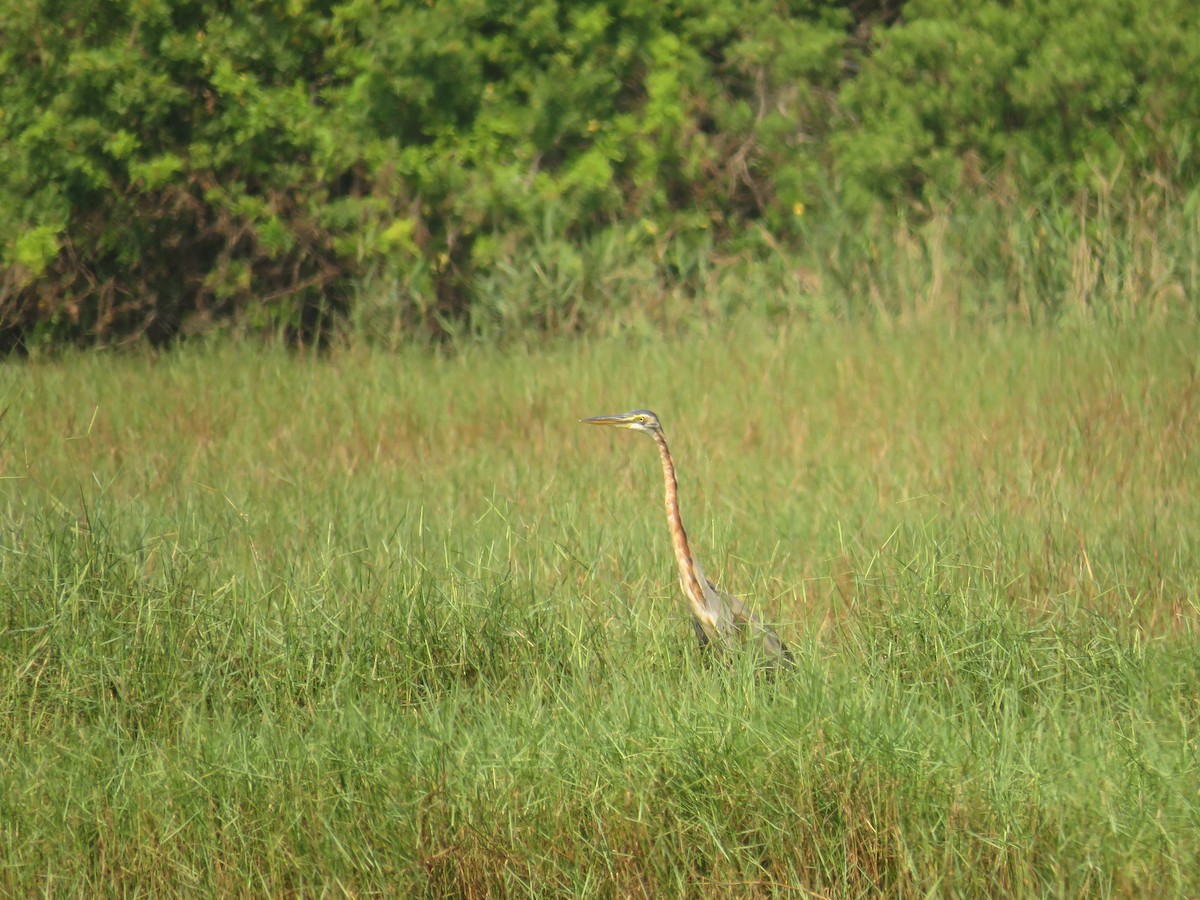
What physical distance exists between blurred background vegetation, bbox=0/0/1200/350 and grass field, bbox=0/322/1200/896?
2242mm

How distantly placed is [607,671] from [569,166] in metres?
5.99

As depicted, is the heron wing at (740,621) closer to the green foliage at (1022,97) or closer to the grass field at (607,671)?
the grass field at (607,671)

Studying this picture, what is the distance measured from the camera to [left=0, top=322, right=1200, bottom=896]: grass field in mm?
3219

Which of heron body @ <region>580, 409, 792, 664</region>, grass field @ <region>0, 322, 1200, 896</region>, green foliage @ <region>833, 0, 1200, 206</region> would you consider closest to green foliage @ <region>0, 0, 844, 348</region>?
green foliage @ <region>833, 0, 1200, 206</region>

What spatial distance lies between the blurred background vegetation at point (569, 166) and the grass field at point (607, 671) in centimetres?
224

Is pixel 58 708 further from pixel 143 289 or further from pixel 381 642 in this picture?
pixel 143 289

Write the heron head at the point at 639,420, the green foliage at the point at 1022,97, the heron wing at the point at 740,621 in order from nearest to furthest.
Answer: the heron wing at the point at 740,621 < the heron head at the point at 639,420 < the green foliage at the point at 1022,97

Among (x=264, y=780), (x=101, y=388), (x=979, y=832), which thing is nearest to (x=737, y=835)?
(x=979, y=832)

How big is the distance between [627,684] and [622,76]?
22.1ft

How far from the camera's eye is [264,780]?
11.2 feet

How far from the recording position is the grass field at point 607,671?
3219 millimetres

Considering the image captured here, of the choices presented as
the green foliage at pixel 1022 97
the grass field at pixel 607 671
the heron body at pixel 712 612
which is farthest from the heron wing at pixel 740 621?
the green foliage at pixel 1022 97

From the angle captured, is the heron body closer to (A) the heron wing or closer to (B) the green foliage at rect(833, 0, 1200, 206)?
(A) the heron wing

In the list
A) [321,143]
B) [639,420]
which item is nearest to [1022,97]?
[321,143]
